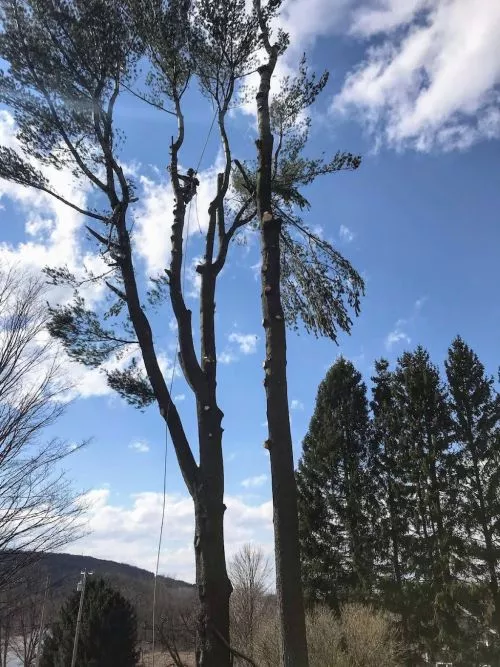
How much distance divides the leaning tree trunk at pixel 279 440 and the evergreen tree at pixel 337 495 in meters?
20.6

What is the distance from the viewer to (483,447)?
82.3 feet

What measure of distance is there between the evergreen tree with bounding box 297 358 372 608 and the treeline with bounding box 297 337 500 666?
48 mm

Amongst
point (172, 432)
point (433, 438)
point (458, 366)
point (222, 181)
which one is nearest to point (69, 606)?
point (172, 432)

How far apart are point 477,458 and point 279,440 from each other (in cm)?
2235

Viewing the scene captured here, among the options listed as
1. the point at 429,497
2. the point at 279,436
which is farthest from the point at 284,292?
the point at 429,497

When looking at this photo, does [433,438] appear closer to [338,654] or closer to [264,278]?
[338,654]

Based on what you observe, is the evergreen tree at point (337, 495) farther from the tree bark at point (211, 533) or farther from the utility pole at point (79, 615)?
the tree bark at point (211, 533)

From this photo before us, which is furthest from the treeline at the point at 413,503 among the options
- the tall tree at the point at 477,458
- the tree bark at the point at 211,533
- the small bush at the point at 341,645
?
the tree bark at the point at 211,533

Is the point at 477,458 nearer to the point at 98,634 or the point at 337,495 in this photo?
the point at 337,495

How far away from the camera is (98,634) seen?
46.2 feet

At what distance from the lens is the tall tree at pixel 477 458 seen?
2306cm

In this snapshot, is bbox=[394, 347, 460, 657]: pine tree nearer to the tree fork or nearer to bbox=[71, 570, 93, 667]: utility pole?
bbox=[71, 570, 93, 667]: utility pole

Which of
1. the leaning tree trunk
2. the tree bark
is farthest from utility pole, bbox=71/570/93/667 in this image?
the leaning tree trunk

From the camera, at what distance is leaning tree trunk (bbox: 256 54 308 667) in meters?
4.83
